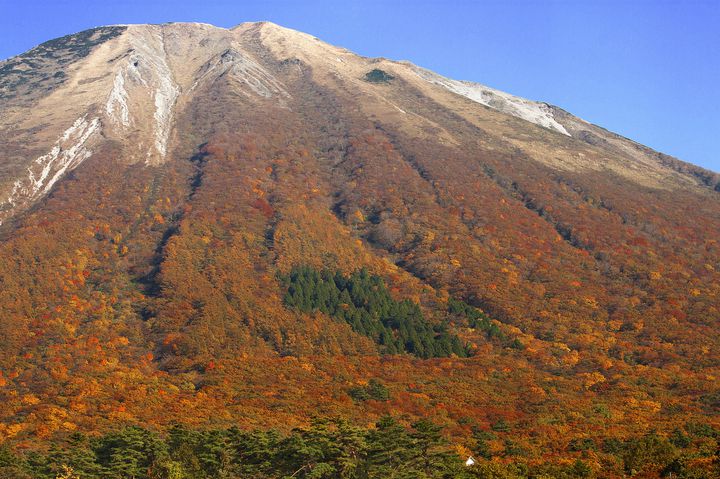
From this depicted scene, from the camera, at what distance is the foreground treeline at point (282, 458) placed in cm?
4719

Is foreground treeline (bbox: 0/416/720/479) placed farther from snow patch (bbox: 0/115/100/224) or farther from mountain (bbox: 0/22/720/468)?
snow patch (bbox: 0/115/100/224)

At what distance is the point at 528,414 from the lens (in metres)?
72.3

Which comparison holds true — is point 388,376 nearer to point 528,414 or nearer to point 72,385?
point 528,414

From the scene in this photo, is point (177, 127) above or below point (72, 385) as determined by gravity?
above

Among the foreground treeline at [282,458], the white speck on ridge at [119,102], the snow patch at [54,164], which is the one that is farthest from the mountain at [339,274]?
the foreground treeline at [282,458]

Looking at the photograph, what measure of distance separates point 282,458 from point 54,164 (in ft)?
363

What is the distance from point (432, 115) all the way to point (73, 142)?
3589 inches

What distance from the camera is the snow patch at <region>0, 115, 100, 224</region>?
127 m

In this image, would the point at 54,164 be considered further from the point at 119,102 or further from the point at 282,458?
the point at 282,458

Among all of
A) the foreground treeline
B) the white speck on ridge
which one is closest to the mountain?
the white speck on ridge

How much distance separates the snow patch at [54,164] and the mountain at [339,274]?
659 millimetres

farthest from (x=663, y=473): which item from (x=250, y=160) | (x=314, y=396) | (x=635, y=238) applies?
(x=250, y=160)

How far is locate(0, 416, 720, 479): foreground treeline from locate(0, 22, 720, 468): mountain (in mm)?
10006

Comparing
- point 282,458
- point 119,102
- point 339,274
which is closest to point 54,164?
point 119,102
